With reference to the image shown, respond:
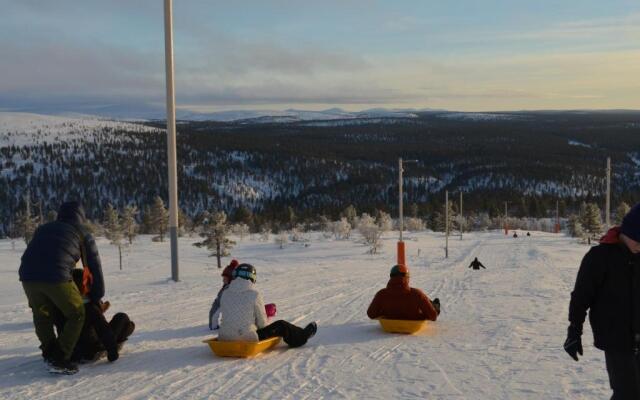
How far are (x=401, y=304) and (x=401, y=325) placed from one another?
288 mm

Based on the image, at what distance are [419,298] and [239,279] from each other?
8.90 ft

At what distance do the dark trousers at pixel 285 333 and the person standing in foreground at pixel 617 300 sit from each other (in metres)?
3.87

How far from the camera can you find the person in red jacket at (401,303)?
834cm

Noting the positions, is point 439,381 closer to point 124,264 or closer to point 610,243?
point 610,243

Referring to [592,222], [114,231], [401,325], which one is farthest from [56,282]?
[592,222]

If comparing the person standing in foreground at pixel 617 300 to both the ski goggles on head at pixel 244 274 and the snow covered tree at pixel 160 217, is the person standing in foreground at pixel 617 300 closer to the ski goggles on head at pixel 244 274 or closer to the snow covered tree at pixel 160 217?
the ski goggles on head at pixel 244 274

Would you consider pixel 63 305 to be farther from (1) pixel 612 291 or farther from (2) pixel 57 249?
(1) pixel 612 291

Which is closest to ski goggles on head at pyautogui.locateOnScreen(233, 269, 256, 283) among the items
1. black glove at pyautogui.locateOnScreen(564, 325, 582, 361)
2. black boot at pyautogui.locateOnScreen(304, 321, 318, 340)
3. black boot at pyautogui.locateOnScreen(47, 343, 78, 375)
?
black boot at pyautogui.locateOnScreen(304, 321, 318, 340)

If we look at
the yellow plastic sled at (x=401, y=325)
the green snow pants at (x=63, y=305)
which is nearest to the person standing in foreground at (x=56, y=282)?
the green snow pants at (x=63, y=305)

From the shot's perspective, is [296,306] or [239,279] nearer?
[239,279]

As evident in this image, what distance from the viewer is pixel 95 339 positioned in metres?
6.59

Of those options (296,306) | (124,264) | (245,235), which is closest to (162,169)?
(245,235)

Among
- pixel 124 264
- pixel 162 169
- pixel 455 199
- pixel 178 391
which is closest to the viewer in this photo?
pixel 178 391

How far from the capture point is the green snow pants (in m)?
6.12
